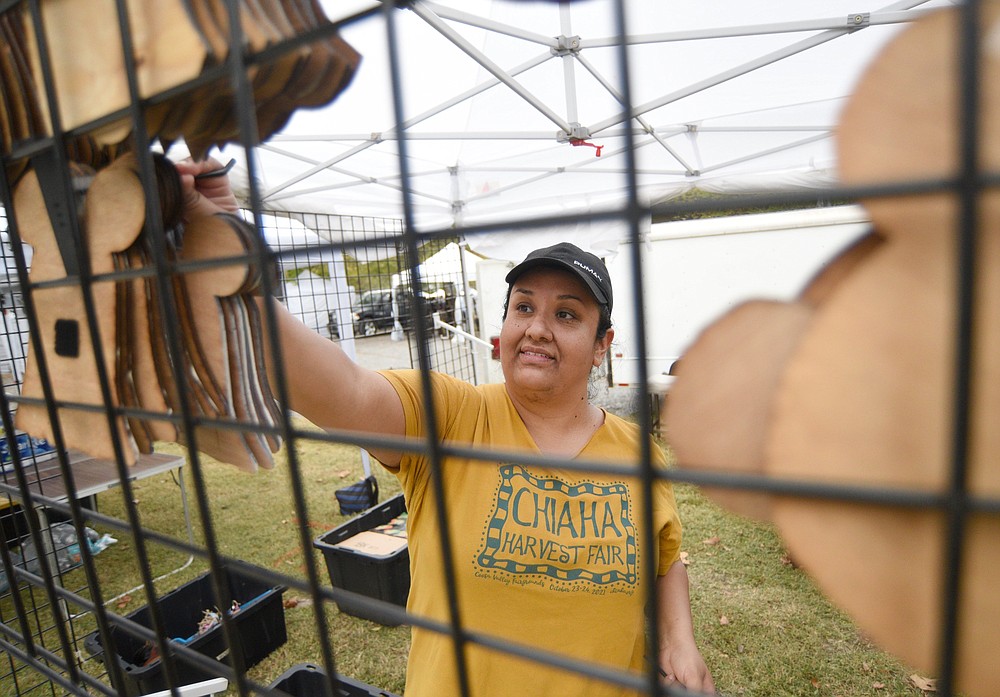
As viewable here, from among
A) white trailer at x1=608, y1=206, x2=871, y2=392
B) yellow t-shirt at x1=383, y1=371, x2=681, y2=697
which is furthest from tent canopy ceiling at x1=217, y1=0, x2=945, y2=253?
yellow t-shirt at x1=383, y1=371, x2=681, y2=697

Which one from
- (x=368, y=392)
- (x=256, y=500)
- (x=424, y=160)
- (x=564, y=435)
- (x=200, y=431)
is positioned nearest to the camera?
(x=200, y=431)

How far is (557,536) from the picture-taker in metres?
0.99

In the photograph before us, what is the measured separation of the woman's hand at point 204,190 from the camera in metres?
0.51

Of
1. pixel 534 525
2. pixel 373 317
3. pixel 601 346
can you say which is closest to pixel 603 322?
pixel 601 346

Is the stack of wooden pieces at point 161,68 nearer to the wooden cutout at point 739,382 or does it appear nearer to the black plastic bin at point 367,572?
the wooden cutout at point 739,382

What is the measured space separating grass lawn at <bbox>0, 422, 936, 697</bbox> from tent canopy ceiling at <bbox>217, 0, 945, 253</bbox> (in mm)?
1759

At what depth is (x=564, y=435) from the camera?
1224mm

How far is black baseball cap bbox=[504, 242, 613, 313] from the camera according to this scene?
110 cm

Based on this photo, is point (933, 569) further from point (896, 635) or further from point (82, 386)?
point (82, 386)

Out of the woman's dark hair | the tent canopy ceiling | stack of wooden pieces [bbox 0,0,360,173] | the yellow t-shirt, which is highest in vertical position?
the tent canopy ceiling

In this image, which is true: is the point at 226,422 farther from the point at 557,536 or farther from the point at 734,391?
the point at 557,536

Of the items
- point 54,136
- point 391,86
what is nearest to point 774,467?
point 391,86

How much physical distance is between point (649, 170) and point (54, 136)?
4.17 m

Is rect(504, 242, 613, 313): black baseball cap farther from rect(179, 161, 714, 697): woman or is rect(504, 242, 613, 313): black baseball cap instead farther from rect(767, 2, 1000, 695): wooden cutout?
rect(767, 2, 1000, 695): wooden cutout
